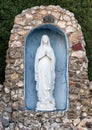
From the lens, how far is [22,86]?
302 inches

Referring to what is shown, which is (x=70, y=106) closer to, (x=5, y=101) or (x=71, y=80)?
(x=71, y=80)

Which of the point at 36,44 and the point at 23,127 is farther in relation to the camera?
the point at 36,44

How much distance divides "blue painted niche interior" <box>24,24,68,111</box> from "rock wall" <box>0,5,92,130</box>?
0.15 metres

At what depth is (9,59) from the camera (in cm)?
777

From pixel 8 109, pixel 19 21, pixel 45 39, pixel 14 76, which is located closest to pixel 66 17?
pixel 45 39

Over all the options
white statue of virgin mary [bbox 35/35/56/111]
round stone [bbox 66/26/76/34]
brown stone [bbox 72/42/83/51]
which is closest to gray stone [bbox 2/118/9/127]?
white statue of virgin mary [bbox 35/35/56/111]

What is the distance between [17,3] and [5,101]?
258 centimetres

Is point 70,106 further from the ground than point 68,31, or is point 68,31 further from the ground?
point 68,31

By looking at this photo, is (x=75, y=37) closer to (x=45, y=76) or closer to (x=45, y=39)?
(x=45, y=39)

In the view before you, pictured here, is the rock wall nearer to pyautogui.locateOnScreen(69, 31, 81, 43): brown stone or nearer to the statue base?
pyautogui.locateOnScreen(69, 31, 81, 43): brown stone

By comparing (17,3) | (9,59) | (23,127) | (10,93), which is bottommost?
(23,127)

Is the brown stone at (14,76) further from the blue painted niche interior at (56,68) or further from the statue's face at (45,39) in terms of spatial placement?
the statue's face at (45,39)

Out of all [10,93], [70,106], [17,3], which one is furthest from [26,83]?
[17,3]

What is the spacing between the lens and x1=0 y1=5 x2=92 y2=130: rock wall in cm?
753
